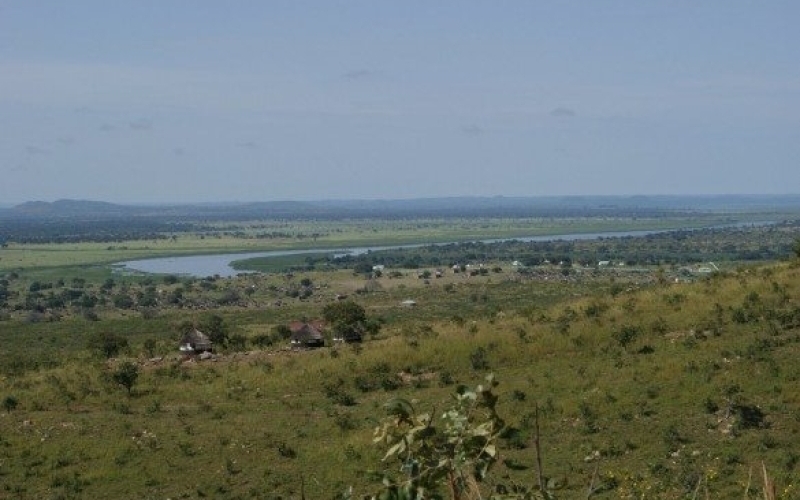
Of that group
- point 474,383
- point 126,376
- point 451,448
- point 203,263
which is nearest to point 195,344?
point 126,376

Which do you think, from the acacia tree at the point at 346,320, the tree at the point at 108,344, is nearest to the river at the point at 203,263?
the tree at the point at 108,344

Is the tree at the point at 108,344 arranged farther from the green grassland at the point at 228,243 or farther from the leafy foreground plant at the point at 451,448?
the green grassland at the point at 228,243

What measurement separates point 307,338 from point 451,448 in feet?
83.5

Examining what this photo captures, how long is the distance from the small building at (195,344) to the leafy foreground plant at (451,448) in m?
26.3

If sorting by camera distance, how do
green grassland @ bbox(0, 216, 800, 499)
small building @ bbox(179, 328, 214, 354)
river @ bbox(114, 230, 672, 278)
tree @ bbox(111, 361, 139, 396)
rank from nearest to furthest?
1. green grassland @ bbox(0, 216, 800, 499)
2. tree @ bbox(111, 361, 139, 396)
3. small building @ bbox(179, 328, 214, 354)
4. river @ bbox(114, 230, 672, 278)

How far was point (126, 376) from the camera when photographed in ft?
73.8

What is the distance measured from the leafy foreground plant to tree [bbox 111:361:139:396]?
2019cm

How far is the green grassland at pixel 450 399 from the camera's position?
1491cm

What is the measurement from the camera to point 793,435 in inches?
598

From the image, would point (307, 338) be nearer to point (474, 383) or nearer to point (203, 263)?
point (474, 383)

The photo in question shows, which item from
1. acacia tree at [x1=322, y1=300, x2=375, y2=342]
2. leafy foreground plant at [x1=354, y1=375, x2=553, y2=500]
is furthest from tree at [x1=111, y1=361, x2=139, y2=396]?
leafy foreground plant at [x1=354, y1=375, x2=553, y2=500]

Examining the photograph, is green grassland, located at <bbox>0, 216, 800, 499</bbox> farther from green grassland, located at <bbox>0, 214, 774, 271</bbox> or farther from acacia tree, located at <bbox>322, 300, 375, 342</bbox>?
green grassland, located at <bbox>0, 214, 774, 271</bbox>

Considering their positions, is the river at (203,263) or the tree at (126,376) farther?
the river at (203,263)

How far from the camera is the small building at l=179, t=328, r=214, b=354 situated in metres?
29.3
